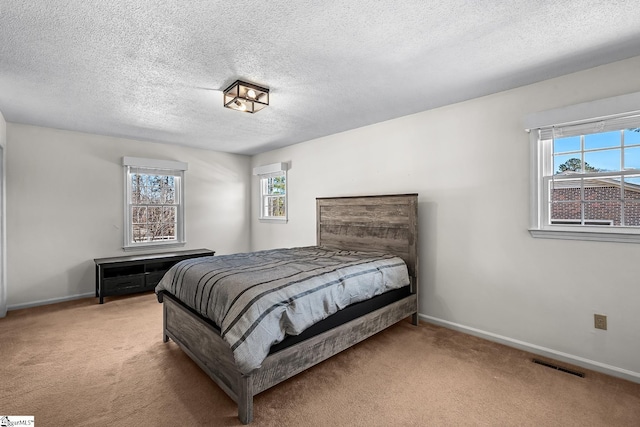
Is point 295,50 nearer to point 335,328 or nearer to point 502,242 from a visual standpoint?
point 335,328

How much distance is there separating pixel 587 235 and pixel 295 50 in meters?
2.73

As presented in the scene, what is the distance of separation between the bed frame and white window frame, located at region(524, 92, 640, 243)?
110 centimetres

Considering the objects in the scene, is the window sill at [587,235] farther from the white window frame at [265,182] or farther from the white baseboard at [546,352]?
the white window frame at [265,182]

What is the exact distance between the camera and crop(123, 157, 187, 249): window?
467 cm

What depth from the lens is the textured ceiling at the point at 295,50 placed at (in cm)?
170

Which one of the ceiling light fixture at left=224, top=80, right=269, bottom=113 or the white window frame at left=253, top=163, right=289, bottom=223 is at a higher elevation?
the ceiling light fixture at left=224, top=80, right=269, bottom=113

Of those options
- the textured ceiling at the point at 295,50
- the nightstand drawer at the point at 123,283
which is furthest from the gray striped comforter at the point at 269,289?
the nightstand drawer at the point at 123,283

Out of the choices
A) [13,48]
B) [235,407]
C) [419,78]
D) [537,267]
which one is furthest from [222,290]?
[537,267]

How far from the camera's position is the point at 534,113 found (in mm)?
2635

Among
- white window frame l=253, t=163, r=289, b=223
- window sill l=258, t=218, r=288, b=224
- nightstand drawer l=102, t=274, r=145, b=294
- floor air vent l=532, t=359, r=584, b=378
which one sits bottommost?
floor air vent l=532, t=359, r=584, b=378

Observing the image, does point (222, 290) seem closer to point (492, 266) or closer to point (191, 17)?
point (191, 17)

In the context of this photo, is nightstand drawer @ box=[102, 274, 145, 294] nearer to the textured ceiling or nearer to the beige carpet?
the beige carpet

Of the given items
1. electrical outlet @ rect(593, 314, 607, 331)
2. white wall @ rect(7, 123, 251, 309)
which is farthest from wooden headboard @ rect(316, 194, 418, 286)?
white wall @ rect(7, 123, 251, 309)

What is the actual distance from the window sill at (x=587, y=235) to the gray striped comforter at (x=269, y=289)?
1266mm
